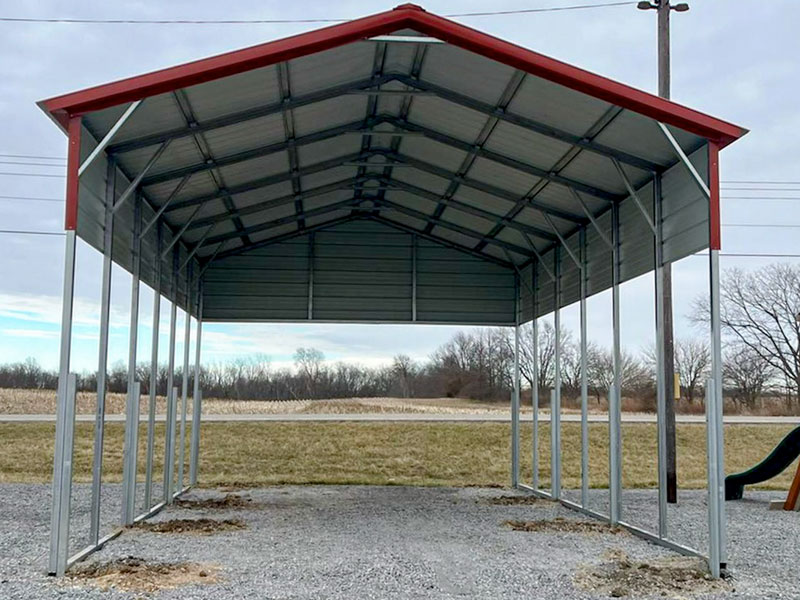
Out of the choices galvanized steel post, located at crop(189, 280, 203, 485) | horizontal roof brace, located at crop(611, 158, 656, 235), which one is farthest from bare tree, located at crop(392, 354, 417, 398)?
horizontal roof brace, located at crop(611, 158, 656, 235)

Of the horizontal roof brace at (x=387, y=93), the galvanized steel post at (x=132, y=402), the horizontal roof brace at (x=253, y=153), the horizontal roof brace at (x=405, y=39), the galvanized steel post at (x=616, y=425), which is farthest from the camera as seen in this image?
the galvanized steel post at (x=616, y=425)

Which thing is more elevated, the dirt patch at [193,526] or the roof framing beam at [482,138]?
the roof framing beam at [482,138]

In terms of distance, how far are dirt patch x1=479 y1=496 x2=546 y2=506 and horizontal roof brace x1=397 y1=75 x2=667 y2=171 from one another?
5642 millimetres

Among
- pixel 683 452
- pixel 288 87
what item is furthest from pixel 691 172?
pixel 683 452

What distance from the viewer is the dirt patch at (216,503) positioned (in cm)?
1223

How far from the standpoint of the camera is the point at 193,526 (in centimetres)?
1007

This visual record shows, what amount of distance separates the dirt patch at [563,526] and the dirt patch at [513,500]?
6.70ft

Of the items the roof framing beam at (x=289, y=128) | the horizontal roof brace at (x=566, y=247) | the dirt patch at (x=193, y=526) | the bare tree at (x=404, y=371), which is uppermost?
the roof framing beam at (x=289, y=128)

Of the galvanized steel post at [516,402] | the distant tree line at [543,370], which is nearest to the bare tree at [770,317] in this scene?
the distant tree line at [543,370]

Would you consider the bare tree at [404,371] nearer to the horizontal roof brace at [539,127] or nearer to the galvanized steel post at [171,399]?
the galvanized steel post at [171,399]

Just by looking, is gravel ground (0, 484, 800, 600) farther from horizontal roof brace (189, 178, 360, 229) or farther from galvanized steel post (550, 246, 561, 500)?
horizontal roof brace (189, 178, 360, 229)

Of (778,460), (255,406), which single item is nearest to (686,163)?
(778,460)

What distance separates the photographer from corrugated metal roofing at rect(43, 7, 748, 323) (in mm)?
8352

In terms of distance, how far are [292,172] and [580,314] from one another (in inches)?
165
